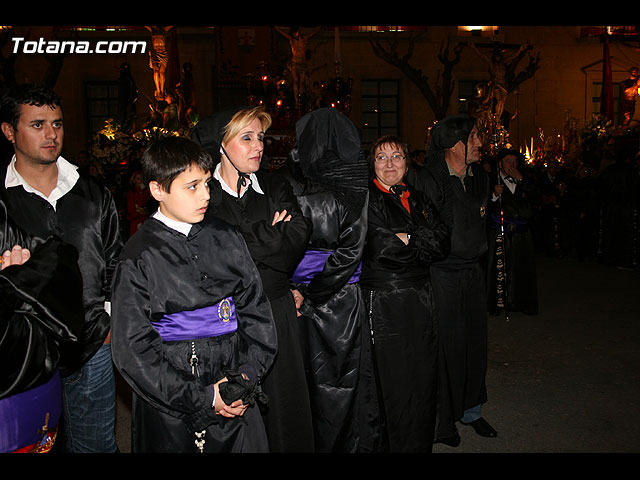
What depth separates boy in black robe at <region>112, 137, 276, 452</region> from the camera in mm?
2035

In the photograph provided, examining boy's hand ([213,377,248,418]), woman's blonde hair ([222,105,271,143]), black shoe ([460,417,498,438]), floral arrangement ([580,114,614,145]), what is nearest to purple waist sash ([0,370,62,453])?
boy's hand ([213,377,248,418])

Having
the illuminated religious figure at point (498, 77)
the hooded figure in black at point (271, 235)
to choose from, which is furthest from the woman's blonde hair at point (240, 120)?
the illuminated religious figure at point (498, 77)

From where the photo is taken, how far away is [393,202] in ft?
11.9

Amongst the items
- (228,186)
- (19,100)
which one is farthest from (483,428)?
(19,100)

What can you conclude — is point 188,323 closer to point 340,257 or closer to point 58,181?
point 58,181

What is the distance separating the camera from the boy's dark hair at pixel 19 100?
2.62 metres

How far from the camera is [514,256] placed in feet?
22.5

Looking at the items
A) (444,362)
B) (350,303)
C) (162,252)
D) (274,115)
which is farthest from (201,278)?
(274,115)

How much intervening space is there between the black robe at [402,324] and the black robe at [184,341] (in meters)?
1.30

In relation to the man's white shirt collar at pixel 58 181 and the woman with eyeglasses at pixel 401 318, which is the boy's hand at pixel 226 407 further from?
the woman with eyeglasses at pixel 401 318

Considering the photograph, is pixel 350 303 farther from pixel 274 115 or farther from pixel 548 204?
pixel 548 204

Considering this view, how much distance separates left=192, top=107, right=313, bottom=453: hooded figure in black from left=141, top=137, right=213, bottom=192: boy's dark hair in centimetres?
61

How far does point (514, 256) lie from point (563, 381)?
7.38 ft

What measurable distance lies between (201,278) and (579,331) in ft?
17.5
